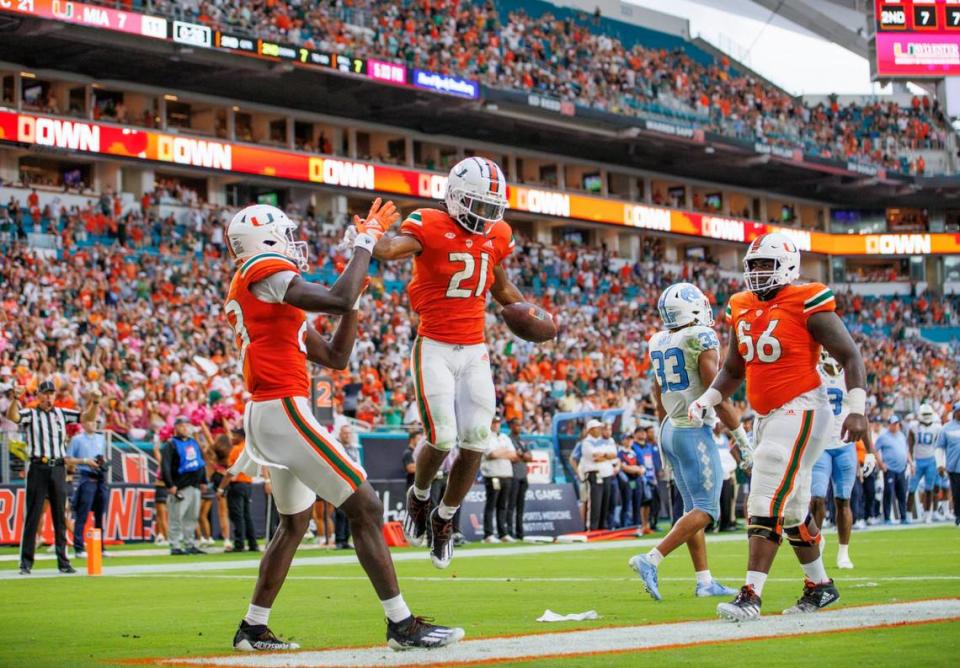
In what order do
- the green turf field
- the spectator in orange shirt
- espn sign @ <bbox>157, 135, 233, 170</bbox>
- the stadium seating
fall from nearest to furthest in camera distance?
the green turf field < the spectator in orange shirt < the stadium seating < espn sign @ <bbox>157, 135, 233, 170</bbox>

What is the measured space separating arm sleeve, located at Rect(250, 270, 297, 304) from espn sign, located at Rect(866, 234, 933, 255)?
201ft

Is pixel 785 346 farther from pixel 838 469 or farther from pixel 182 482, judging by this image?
pixel 182 482

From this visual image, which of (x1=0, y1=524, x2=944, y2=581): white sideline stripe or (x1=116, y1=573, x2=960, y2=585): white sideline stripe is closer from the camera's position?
(x1=116, y1=573, x2=960, y2=585): white sideline stripe

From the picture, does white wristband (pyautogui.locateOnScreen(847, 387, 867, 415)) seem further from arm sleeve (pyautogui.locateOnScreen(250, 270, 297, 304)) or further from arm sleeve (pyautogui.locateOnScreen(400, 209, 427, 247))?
arm sleeve (pyautogui.locateOnScreen(250, 270, 297, 304))

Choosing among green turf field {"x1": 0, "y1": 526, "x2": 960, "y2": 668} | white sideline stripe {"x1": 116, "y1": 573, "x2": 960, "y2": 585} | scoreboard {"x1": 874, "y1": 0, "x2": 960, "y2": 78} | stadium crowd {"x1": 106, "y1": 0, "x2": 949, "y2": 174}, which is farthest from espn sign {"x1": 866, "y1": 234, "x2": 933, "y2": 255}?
white sideline stripe {"x1": 116, "y1": 573, "x2": 960, "y2": 585}

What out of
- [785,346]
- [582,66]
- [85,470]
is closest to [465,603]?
[785,346]

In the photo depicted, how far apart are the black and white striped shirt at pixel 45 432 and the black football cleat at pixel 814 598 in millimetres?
9224

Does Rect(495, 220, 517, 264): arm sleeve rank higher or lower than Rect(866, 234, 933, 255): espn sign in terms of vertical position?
lower

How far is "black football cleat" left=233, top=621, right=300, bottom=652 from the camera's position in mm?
7461

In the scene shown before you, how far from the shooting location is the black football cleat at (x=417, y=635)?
6.98 m

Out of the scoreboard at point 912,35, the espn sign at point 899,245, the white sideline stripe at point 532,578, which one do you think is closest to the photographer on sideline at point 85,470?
the white sideline stripe at point 532,578

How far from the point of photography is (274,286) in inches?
285

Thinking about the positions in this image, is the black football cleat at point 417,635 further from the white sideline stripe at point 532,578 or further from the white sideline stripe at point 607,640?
the white sideline stripe at point 532,578

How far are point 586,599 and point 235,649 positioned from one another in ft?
13.0
